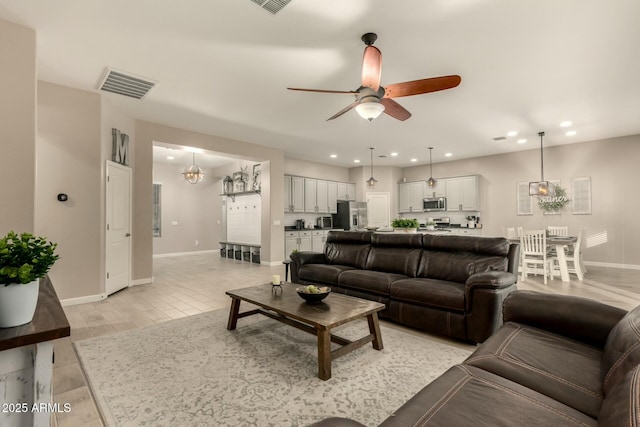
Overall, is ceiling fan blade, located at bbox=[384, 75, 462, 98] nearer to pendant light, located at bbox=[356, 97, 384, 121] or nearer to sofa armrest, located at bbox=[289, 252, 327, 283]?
pendant light, located at bbox=[356, 97, 384, 121]

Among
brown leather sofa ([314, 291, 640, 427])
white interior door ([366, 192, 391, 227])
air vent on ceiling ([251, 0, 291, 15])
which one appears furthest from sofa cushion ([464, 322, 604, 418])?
white interior door ([366, 192, 391, 227])

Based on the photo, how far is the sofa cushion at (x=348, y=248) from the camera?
4.30 meters

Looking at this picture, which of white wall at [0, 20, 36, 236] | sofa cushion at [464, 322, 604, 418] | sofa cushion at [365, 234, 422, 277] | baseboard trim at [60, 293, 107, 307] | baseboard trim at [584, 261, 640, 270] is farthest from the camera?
baseboard trim at [584, 261, 640, 270]

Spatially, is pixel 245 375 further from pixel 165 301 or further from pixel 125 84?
pixel 125 84

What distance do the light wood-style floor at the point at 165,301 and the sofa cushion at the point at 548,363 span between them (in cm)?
132

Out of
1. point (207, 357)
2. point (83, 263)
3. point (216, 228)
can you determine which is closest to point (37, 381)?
point (207, 357)

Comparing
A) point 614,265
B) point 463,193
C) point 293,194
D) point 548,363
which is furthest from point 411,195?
point 548,363

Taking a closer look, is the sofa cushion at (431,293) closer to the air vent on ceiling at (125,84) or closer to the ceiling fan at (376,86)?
the ceiling fan at (376,86)

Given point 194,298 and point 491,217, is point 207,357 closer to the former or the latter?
point 194,298

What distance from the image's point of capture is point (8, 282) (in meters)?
0.97

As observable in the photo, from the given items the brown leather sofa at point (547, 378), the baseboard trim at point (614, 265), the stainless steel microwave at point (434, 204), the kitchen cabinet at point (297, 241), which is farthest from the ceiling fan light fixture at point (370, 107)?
the baseboard trim at point (614, 265)

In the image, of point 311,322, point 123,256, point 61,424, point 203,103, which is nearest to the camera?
point 61,424

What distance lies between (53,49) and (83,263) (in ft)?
8.75

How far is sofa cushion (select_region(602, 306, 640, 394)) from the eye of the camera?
1.10m
